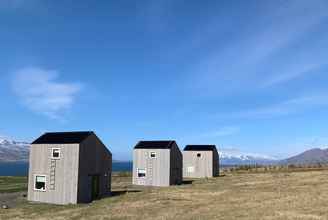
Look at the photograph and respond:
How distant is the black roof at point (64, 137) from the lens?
37.5 metres

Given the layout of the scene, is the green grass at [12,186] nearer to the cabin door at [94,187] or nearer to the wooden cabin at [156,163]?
the cabin door at [94,187]

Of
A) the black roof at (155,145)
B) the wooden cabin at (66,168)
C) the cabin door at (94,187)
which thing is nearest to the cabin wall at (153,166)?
the black roof at (155,145)

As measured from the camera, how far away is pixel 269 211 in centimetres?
2539

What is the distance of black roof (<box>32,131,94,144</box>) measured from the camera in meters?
37.5

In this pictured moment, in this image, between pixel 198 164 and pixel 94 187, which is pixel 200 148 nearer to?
pixel 198 164

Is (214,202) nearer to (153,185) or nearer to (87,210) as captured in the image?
(87,210)

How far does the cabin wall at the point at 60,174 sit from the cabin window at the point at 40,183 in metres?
0.30

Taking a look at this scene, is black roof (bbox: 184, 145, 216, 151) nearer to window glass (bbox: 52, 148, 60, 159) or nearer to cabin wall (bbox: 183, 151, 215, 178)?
cabin wall (bbox: 183, 151, 215, 178)

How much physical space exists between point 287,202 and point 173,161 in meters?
29.3

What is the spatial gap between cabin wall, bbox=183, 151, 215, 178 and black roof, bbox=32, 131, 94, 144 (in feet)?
134

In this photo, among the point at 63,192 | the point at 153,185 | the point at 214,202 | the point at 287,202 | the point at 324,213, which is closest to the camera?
the point at 324,213

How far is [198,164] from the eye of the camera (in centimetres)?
7694

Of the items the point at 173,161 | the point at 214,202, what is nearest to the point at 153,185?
the point at 173,161

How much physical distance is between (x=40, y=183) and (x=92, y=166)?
518cm
